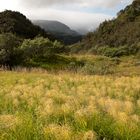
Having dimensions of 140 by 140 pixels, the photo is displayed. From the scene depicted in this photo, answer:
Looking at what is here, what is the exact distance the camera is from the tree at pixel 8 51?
119 ft

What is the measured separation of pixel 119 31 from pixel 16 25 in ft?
90.7

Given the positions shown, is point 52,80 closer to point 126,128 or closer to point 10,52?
point 126,128

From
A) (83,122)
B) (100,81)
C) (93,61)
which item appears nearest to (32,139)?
(83,122)

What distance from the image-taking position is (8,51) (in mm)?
37531

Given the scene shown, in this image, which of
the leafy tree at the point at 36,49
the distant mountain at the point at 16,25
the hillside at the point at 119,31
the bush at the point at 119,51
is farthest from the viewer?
the hillside at the point at 119,31

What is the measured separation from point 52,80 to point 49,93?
23.6 feet

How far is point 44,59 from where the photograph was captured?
136ft

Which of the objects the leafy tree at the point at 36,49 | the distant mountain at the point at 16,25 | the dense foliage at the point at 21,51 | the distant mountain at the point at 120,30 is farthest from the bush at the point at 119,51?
the leafy tree at the point at 36,49

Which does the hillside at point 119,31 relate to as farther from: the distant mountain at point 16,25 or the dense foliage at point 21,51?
the dense foliage at point 21,51

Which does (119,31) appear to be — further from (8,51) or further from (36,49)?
(8,51)

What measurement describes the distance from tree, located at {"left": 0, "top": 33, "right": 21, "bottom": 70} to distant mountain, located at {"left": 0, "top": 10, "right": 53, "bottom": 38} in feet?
97.5

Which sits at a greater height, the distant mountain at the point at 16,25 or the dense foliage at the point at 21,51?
the distant mountain at the point at 16,25

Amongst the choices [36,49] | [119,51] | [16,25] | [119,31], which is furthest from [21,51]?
[119,31]

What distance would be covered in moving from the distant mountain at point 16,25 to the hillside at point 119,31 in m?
13.9
